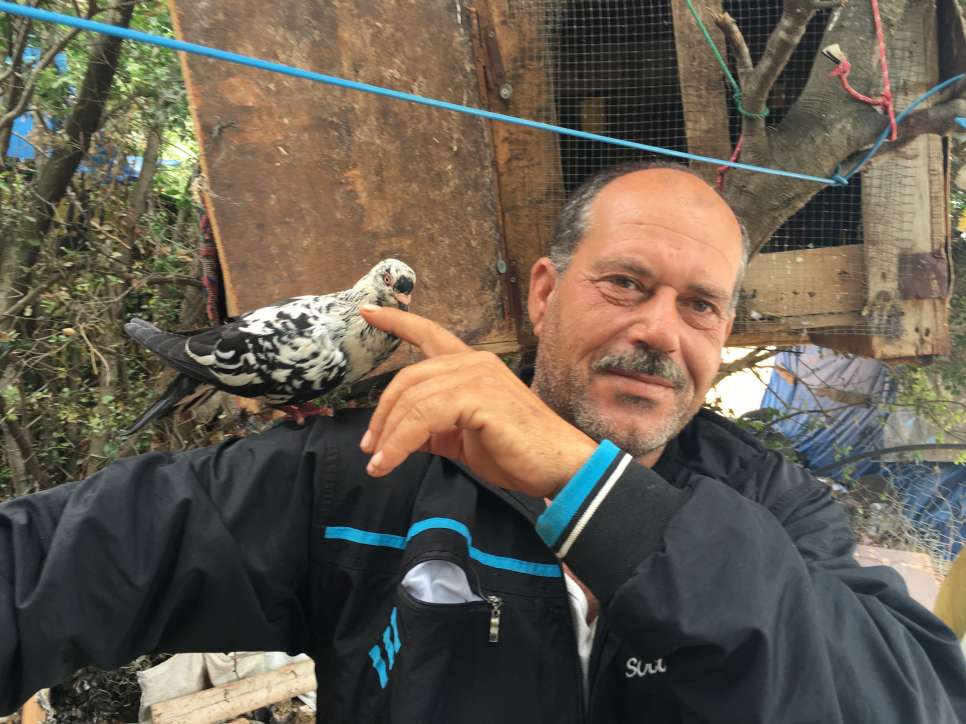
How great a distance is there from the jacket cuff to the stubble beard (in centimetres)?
45

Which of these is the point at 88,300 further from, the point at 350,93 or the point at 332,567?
the point at 332,567

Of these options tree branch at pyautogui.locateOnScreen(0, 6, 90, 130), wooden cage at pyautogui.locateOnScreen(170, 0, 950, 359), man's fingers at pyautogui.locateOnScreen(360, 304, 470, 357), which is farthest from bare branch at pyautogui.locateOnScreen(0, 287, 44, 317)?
man's fingers at pyautogui.locateOnScreen(360, 304, 470, 357)

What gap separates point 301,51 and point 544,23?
2.80ft

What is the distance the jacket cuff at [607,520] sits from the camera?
0.90 metres

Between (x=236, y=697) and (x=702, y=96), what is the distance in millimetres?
3293

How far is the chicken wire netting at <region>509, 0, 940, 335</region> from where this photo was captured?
2.27 m

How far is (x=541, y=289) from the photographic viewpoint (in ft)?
5.61

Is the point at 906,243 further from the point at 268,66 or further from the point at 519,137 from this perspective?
the point at 268,66

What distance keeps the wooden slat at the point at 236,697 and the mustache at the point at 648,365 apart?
2544mm

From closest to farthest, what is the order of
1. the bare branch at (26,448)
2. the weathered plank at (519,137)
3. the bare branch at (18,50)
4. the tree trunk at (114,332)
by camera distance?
1. the weathered plank at (519,137)
2. the bare branch at (18,50)
3. the bare branch at (26,448)
4. the tree trunk at (114,332)

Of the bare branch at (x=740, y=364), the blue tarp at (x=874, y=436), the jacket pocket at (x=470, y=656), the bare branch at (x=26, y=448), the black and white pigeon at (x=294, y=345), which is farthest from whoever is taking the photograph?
the blue tarp at (x=874, y=436)

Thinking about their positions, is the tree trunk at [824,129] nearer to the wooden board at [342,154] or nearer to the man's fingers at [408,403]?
the wooden board at [342,154]

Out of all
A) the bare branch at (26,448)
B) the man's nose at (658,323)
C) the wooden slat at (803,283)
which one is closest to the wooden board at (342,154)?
the man's nose at (658,323)

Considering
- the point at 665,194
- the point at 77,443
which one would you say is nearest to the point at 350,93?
the point at 665,194
